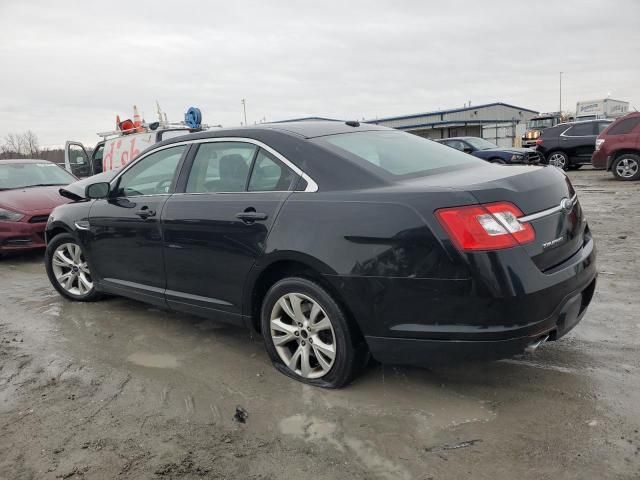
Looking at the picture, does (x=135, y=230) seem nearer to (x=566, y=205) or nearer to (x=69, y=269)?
(x=69, y=269)

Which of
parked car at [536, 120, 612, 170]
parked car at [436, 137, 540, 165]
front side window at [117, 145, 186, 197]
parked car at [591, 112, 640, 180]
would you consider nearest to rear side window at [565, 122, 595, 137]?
parked car at [536, 120, 612, 170]

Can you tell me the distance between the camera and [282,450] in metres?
2.60

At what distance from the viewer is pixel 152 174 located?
170 inches

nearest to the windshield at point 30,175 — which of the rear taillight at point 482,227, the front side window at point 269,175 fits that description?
the front side window at point 269,175

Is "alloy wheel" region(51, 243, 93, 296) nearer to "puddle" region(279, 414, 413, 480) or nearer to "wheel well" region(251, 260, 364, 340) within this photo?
"wheel well" region(251, 260, 364, 340)

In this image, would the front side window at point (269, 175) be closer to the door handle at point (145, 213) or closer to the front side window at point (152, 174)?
the front side window at point (152, 174)

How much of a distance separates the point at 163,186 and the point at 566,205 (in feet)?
9.41

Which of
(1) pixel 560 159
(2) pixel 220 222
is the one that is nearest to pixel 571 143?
(1) pixel 560 159

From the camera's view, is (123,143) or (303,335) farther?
(123,143)

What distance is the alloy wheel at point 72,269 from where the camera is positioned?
5.10 m

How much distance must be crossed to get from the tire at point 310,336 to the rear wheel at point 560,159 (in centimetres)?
1598

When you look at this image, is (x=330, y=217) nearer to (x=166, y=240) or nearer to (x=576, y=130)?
(x=166, y=240)

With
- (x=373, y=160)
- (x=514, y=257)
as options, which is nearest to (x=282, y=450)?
(x=514, y=257)

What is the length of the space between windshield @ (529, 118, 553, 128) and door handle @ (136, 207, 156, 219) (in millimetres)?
32174
